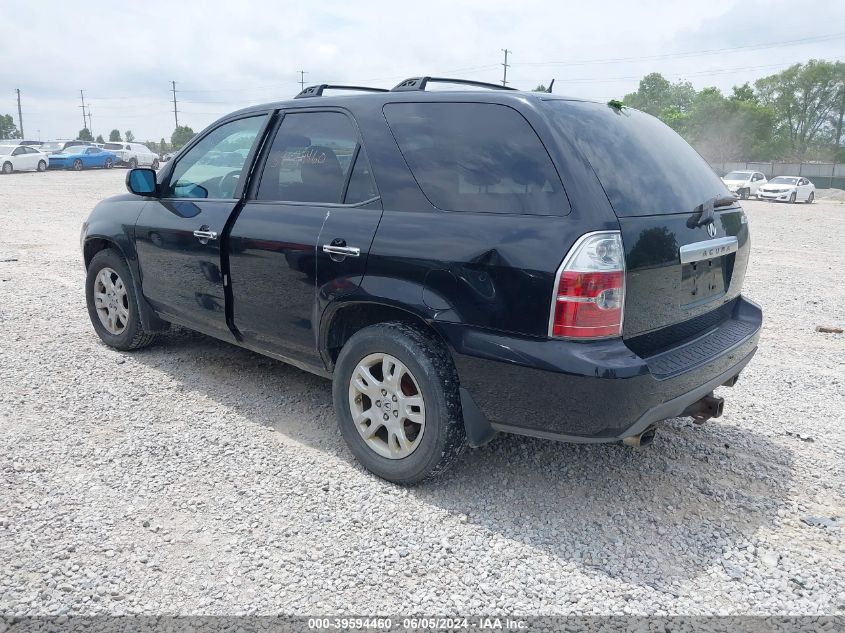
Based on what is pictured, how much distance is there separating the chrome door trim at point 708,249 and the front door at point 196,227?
2595mm

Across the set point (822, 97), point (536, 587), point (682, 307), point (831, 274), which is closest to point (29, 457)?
point (536, 587)

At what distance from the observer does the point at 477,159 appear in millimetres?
3084

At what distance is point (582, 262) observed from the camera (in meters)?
2.70

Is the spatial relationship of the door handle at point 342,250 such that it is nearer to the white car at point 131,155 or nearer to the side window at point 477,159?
the side window at point 477,159

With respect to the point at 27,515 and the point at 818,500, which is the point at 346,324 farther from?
the point at 818,500

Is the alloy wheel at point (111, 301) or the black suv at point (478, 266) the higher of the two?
the black suv at point (478, 266)

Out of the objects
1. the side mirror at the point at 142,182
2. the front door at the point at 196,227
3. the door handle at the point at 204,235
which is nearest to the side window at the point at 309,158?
the front door at the point at 196,227

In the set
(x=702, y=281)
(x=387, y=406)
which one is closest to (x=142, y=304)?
(x=387, y=406)

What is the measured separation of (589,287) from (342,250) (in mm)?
1297

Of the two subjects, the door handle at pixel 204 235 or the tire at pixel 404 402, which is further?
the door handle at pixel 204 235

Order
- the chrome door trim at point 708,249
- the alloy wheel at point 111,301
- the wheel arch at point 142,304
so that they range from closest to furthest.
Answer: the chrome door trim at point 708,249 < the wheel arch at point 142,304 < the alloy wheel at point 111,301

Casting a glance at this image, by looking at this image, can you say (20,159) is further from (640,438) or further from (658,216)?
(640,438)

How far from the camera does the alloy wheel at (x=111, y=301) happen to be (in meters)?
5.23

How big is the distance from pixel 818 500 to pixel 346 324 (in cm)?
253
